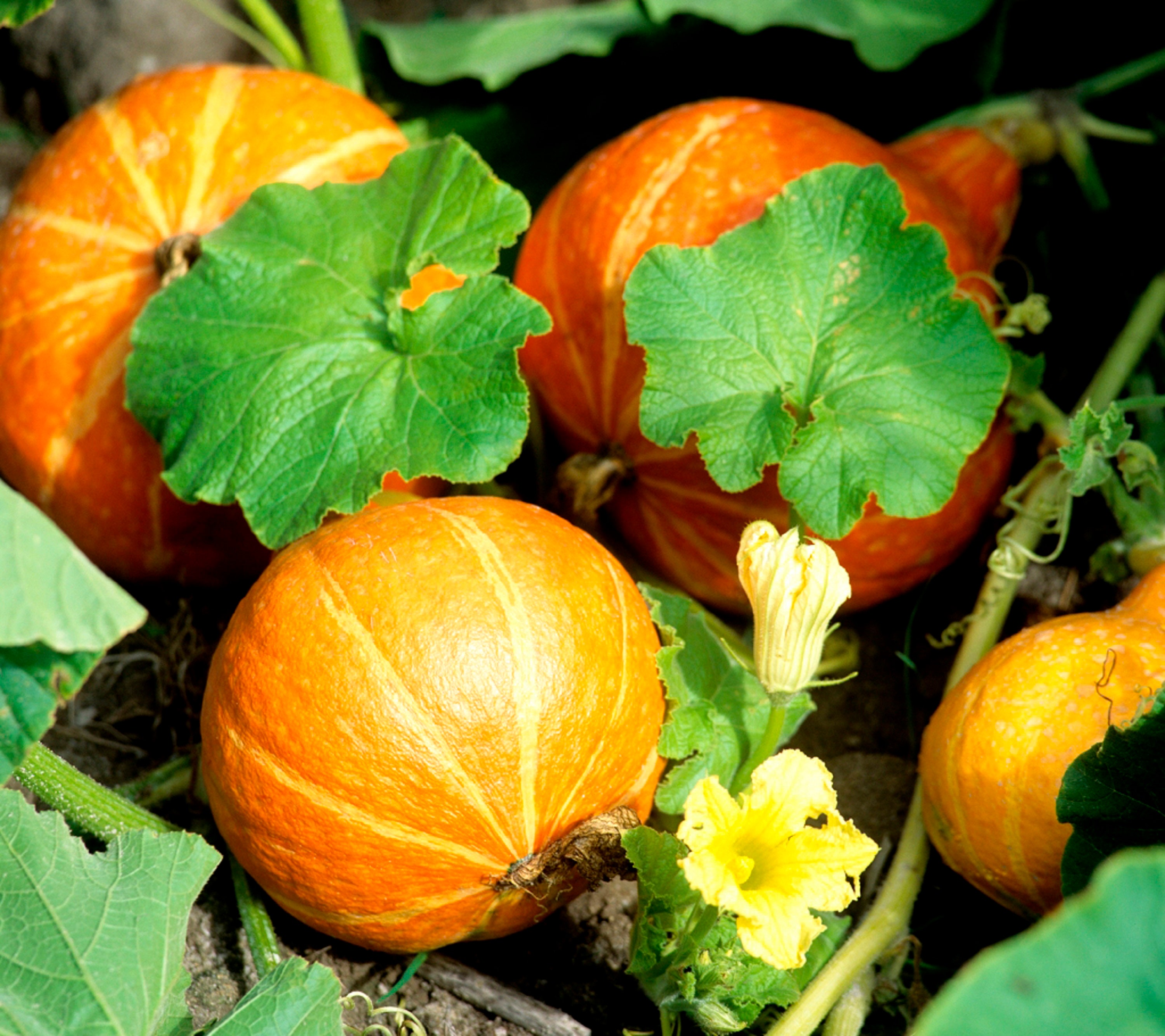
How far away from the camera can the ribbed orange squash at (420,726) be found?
1.31 m

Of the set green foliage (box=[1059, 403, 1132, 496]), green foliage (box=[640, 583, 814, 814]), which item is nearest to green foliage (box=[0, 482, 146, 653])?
green foliage (box=[640, 583, 814, 814])

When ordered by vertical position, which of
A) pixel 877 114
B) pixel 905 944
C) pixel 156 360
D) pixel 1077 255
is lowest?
pixel 905 944

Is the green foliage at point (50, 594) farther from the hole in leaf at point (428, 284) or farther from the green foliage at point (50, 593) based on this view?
the hole in leaf at point (428, 284)

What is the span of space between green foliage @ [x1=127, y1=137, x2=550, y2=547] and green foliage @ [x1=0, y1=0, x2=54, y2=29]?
0.37m

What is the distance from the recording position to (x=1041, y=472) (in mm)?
1753

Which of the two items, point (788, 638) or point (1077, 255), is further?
point (1077, 255)

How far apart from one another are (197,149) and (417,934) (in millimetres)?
1213

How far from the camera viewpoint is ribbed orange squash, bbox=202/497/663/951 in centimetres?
131

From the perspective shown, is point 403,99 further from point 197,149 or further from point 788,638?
point 788,638

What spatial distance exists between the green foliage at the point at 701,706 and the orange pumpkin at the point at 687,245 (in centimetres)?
21

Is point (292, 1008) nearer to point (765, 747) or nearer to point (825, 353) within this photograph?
point (765, 747)

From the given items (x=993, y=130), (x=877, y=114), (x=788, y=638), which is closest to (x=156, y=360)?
(x=788, y=638)

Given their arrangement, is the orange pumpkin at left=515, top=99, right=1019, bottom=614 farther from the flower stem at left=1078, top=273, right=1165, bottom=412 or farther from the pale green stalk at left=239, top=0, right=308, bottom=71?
the pale green stalk at left=239, top=0, right=308, bottom=71

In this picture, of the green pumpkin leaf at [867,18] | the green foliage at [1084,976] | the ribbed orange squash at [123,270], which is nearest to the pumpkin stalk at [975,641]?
the green pumpkin leaf at [867,18]
